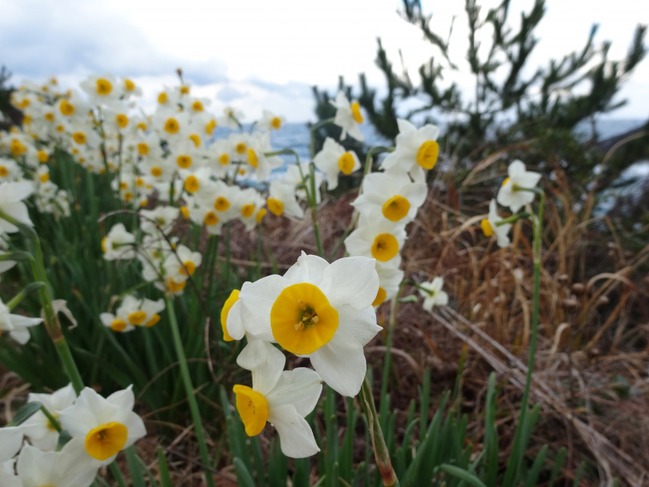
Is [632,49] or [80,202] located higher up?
[632,49]

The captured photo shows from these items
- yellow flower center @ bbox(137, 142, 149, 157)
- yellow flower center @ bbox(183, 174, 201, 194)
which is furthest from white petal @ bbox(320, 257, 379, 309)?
yellow flower center @ bbox(137, 142, 149, 157)

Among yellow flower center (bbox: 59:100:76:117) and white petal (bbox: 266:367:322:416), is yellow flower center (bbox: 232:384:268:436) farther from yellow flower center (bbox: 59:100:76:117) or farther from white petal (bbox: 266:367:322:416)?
yellow flower center (bbox: 59:100:76:117)

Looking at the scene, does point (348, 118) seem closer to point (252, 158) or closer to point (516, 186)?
point (252, 158)

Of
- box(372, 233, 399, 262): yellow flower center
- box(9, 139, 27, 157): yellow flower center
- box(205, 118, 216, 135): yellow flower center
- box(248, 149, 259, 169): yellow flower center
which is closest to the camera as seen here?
box(372, 233, 399, 262): yellow flower center

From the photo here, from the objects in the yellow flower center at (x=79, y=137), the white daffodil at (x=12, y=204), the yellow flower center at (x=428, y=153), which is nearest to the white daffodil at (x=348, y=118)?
the yellow flower center at (x=428, y=153)

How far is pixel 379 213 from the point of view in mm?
1149

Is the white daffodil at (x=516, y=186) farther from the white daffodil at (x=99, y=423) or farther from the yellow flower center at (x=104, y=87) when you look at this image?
the yellow flower center at (x=104, y=87)

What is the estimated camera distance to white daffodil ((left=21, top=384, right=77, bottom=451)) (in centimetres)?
94

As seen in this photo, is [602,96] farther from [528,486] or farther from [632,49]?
[528,486]

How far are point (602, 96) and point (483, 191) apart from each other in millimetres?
1559

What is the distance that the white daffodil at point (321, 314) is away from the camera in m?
0.58

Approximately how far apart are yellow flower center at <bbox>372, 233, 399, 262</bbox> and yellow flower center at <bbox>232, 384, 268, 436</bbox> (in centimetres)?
53

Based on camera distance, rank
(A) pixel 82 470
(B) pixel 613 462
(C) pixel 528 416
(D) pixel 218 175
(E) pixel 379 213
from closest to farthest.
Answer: (A) pixel 82 470
(E) pixel 379 213
(C) pixel 528 416
(B) pixel 613 462
(D) pixel 218 175

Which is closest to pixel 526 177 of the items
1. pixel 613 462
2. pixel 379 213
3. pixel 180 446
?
pixel 379 213
